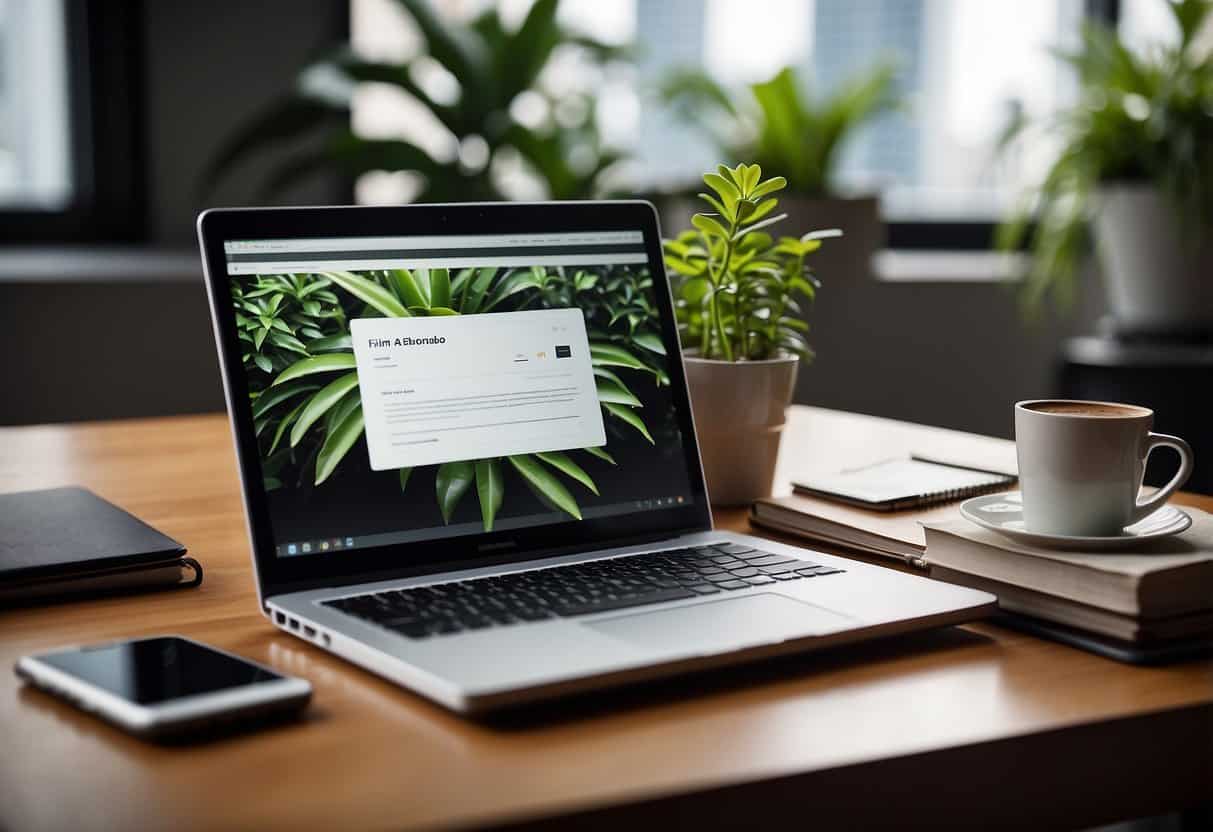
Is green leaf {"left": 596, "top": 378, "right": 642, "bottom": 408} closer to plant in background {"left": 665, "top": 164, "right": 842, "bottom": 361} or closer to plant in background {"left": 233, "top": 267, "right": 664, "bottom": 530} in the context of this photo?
plant in background {"left": 233, "top": 267, "right": 664, "bottom": 530}

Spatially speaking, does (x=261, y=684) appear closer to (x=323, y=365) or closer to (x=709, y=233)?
(x=323, y=365)

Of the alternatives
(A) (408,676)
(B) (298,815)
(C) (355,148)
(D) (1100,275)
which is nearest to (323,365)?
(A) (408,676)

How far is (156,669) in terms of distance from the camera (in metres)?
0.62

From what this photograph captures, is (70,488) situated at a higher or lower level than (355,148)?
lower

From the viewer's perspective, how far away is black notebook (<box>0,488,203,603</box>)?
0.78m

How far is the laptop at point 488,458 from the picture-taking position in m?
0.69

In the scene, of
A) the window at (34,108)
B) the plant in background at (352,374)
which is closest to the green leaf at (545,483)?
the plant in background at (352,374)

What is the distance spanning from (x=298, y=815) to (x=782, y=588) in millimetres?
341

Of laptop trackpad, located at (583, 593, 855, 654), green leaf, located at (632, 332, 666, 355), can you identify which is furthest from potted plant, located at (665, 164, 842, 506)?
laptop trackpad, located at (583, 593, 855, 654)

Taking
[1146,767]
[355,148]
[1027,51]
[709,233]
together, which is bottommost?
[1146,767]

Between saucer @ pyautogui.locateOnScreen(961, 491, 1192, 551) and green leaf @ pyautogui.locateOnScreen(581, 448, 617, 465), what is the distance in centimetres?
22

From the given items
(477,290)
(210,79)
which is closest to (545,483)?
(477,290)

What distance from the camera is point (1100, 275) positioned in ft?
9.83

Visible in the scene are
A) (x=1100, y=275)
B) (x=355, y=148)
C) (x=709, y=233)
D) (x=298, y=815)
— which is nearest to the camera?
(x=298, y=815)
